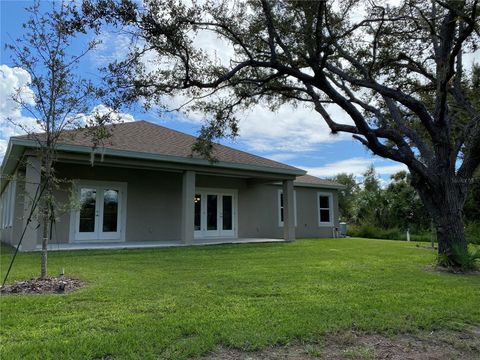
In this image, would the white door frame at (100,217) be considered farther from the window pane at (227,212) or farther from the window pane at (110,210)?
the window pane at (227,212)

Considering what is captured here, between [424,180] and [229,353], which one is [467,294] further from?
[229,353]

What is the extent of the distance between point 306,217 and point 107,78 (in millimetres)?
15090

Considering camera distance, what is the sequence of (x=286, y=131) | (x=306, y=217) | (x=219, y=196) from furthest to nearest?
(x=286, y=131)
(x=306, y=217)
(x=219, y=196)

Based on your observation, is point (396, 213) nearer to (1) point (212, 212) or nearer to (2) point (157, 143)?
(1) point (212, 212)

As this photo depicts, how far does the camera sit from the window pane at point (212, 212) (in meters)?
17.3

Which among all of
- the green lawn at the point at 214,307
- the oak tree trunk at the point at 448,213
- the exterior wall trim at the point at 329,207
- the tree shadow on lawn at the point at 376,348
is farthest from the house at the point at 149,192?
the tree shadow on lawn at the point at 376,348

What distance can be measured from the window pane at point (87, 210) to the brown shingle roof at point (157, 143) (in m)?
2.26

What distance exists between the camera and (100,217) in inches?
559

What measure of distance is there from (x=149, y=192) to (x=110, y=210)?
1.68 metres

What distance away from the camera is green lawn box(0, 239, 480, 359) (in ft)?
12.5

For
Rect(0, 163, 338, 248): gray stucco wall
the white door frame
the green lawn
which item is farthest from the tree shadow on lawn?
the white door frame

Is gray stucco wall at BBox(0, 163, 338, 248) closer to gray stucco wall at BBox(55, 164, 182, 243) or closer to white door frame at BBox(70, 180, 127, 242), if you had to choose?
gray stucco wall at BBox(55, 164, 182, 243)

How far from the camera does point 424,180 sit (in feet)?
31.1

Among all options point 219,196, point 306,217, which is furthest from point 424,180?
point 306,217
